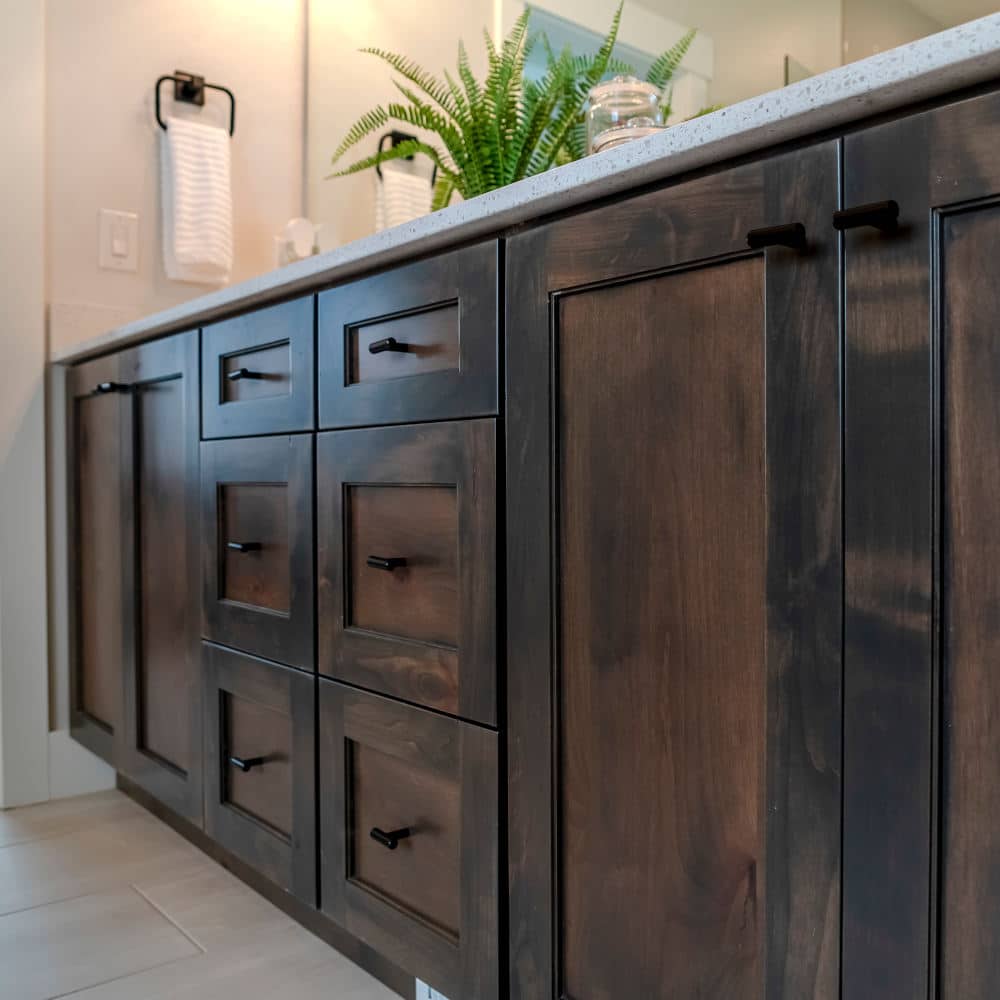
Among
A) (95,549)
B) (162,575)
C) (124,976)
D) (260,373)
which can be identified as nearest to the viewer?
(124,976)

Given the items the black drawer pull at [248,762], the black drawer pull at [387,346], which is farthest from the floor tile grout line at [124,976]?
the black drawer pull at [387,346]

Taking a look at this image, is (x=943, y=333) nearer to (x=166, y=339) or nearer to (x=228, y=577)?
(x=228, y=577)

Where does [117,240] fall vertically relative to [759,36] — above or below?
below

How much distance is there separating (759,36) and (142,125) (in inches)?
50.3

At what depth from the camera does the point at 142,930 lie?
4.40 ft

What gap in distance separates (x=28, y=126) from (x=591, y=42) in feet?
3.80

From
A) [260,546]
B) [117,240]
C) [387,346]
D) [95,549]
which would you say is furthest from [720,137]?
[117,240]

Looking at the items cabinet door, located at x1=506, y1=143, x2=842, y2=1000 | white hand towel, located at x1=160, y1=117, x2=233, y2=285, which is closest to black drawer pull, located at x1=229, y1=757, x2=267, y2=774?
cabinet door, located at x1=506, y1=143, x2=842, y2=1000

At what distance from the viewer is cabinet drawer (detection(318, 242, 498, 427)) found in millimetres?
930

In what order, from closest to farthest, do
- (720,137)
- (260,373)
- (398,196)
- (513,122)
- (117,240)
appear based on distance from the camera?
(720,137) < (260,373) < (513,122) < (117,240) < (398,196)

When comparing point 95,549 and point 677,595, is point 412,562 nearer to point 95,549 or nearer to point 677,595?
point 677,595

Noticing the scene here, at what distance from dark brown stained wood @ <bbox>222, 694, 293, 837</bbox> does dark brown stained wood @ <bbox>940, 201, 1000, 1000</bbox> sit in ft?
2.83

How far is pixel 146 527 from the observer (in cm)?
165

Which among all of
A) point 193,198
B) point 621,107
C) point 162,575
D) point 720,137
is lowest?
point 162,575
